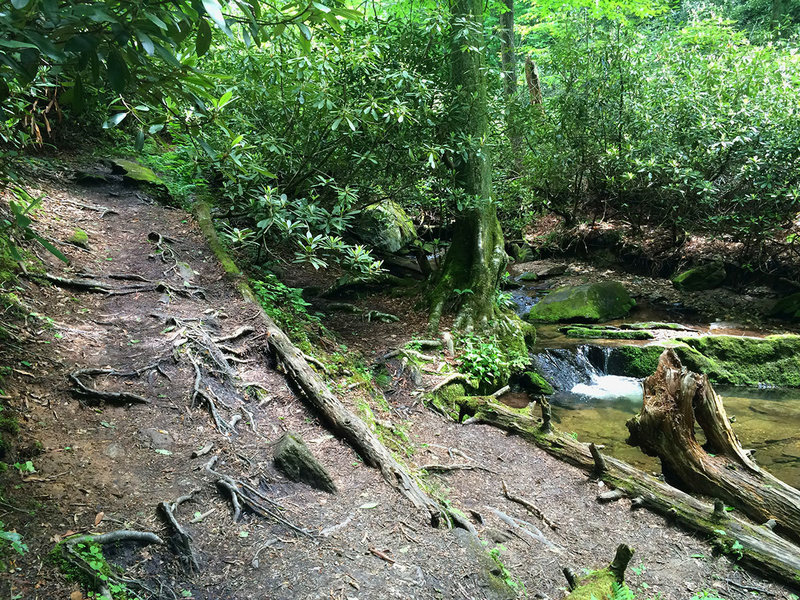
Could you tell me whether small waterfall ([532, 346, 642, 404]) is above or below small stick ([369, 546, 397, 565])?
below

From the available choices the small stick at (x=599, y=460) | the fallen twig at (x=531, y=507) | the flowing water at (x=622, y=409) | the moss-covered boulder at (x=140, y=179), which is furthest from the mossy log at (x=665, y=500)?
the moss-covered boulder at (x=140, y=179)

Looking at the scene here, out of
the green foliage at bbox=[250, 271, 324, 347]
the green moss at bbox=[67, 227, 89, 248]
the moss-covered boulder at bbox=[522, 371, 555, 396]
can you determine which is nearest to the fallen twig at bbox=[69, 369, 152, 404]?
the green foliage at bbox=[250, 271, 324, 347]

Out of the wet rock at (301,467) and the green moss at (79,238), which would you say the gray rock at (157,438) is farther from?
the green moss at (79,238)

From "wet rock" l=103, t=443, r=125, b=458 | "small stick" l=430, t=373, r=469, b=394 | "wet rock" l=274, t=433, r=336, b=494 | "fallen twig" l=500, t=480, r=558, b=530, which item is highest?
"wet rock" l=103, t=443, r=125, b=458

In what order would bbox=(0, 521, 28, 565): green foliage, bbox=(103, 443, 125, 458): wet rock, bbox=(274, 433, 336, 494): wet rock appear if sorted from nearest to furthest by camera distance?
bbox=(0, 521, 28, 565): green foliage
bbox=(103, 443, 125, 458): wet rock
bbox=(274, 433, 336, 494): wet rock

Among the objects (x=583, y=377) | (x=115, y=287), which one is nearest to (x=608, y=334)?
(x=583, y=377)

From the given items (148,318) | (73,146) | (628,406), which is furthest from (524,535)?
(73,146)

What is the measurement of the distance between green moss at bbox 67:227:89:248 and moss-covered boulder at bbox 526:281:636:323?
30.0 feet

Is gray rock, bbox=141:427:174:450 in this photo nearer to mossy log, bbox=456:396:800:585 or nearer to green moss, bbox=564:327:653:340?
mossy log, bbox=456:396:800:585

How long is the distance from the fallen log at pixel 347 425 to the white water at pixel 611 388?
576 cm

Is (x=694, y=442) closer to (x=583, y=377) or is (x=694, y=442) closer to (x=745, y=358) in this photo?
(x=583, y=377)

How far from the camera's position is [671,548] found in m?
4.43

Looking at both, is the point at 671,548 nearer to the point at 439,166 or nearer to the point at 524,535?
the point at 524,535

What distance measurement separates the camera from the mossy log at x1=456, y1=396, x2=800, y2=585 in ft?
13.4
